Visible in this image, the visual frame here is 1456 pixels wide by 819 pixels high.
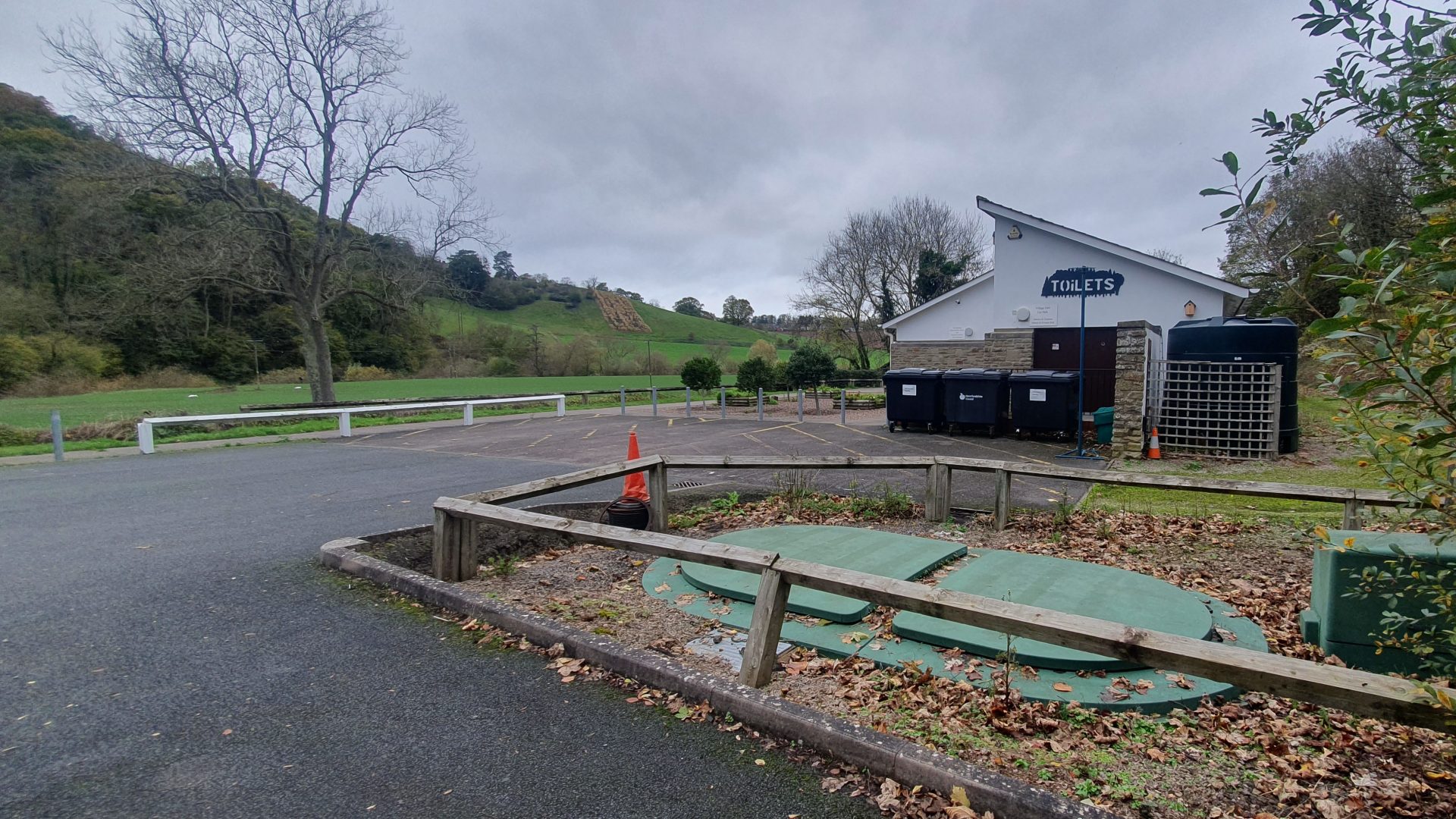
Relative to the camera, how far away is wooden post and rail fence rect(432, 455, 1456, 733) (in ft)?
6.45

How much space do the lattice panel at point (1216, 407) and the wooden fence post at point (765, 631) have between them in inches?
419

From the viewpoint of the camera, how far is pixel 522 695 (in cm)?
323

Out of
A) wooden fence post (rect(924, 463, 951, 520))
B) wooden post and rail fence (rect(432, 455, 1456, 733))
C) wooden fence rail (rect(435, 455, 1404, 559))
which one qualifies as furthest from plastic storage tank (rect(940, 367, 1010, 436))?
wooden post and rail fence (rect(432, 455, 1456, 733))

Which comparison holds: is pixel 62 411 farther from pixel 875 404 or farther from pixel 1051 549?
pixel 1051 549

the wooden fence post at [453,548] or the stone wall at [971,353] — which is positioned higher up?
the stone wall at [971,353]

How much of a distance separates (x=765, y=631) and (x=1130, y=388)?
1007 centimetres

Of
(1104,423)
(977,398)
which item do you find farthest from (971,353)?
(1104,423)

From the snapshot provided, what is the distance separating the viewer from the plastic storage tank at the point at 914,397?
14.5 m

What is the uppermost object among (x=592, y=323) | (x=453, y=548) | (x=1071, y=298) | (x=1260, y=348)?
(x=592, y=323)

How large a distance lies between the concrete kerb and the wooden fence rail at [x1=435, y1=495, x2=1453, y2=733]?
224mm

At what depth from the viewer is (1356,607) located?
10.8ft

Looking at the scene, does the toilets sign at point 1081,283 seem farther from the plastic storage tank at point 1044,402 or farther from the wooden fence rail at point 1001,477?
the wooden fence rail at point 1001,477

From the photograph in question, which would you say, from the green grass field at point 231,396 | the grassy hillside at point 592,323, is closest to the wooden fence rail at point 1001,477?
the green grass field at point 231,396

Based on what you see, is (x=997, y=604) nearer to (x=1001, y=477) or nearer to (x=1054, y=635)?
(x=1054, y=635)
